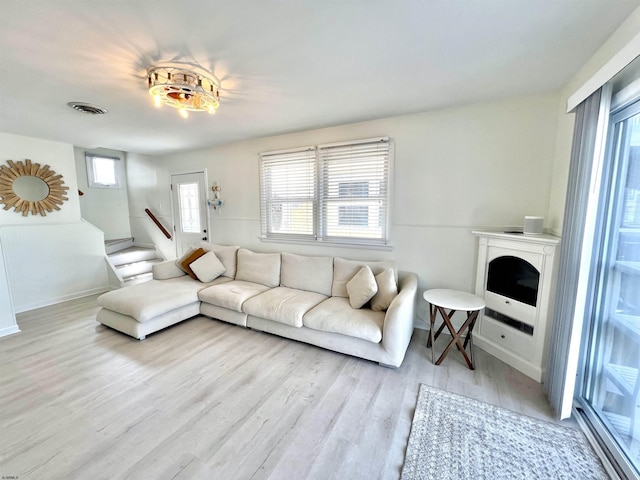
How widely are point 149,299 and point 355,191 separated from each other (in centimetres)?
276

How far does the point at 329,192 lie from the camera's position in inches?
139

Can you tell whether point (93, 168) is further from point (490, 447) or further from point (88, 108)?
point (490, 447)

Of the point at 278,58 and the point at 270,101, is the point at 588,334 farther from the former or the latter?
the point at 270,101

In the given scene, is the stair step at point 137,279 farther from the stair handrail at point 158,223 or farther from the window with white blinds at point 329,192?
the window with white blinds at point 329,192

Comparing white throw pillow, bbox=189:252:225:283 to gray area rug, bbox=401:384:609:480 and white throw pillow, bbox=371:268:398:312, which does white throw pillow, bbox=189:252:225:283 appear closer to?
white throw pillow, bbox=371:268:398:312

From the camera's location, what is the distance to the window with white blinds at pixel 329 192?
3225 mm

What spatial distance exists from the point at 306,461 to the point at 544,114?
342 cm

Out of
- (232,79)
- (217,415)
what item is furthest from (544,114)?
(217,415)

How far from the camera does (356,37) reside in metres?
1.62

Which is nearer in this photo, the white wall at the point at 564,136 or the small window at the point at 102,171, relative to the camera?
the white wall at the point at 564,136

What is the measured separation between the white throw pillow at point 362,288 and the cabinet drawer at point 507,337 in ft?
3.84

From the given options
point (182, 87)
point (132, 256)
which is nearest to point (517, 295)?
point (182, 87)

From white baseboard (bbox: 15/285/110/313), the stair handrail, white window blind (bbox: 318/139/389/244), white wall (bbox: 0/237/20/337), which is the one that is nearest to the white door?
the stair handrail

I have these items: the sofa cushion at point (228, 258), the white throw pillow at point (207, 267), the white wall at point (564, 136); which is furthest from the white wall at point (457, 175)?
the white throw pillow at point (207, 267)
